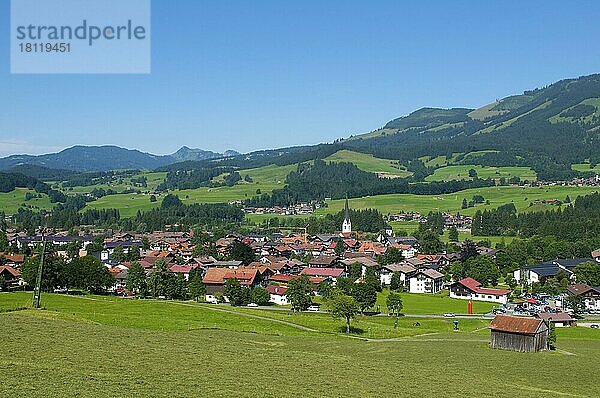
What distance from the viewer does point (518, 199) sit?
18962 centimetres

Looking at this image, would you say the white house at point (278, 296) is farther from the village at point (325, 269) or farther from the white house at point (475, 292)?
the white house at point (475, 292)

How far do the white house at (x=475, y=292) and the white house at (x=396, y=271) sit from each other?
8.88 metres

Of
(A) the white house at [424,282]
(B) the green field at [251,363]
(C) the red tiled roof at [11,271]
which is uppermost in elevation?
(B) the green field at [251,363]

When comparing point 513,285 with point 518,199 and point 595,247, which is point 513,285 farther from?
point 518,199

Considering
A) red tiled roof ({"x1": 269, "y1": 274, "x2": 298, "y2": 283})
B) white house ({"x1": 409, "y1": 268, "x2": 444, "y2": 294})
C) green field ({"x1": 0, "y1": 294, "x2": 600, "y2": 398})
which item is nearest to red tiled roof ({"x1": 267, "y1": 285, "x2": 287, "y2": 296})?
red tiled roof ({"x1": 269, "y1": 274, "x2": 298, "y2": 283})

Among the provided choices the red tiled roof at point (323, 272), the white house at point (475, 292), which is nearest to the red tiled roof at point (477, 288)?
the white house at point (475, 292)

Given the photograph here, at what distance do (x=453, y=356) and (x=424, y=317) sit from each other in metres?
30.6

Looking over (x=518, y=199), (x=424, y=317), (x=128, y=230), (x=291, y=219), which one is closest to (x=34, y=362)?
(x=424, y=317)

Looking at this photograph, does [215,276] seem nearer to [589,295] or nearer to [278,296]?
[278,296]

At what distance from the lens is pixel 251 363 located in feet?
96.1

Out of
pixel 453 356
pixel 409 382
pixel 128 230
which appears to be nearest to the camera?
pixel 409 382

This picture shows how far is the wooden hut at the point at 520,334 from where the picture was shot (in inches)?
1603

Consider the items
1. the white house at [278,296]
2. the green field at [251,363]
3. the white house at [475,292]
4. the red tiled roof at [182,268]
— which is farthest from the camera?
the red tiled roof at [182,268]

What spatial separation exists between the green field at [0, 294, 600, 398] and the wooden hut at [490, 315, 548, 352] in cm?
115
